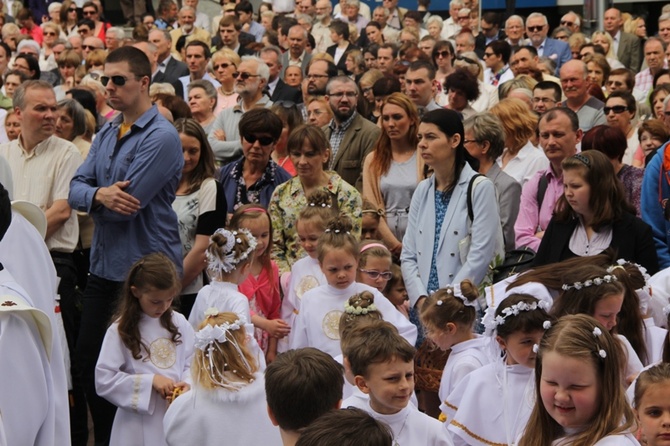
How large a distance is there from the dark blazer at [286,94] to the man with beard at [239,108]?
1287 millimetres

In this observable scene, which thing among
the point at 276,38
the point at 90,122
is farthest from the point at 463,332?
the point at 276,38

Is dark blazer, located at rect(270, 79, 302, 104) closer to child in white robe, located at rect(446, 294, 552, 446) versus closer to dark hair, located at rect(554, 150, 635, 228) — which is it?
dark hair, located at rect(554, 150, 635, 228)

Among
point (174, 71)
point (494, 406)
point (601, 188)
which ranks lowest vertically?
point (174, 71)

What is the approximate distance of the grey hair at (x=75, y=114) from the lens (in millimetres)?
9117

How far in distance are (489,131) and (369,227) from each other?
1.08 metres

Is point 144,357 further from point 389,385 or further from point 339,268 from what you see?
point 389,385

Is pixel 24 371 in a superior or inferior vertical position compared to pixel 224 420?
superior

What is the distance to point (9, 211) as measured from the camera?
4109 millimetres

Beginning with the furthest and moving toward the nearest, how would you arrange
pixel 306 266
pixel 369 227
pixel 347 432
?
pixel 369 227
pixel 306 266
pixel 347 432

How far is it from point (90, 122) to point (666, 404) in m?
6.40

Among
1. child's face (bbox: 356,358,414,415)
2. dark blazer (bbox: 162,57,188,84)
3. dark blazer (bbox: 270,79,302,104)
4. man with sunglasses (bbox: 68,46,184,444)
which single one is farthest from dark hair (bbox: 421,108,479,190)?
dark blazer (bbox: 162,57,188,84)

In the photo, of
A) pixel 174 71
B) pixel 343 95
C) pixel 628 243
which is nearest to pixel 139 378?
pixel 628 243

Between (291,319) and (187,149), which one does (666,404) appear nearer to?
(291,319)

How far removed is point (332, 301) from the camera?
6918 millimetres
